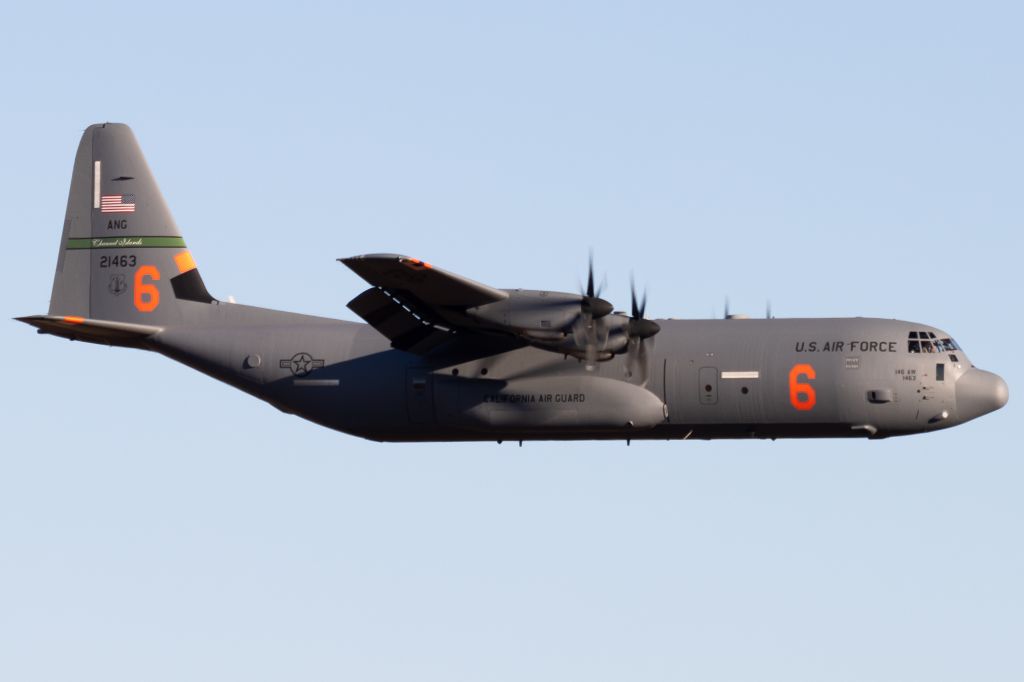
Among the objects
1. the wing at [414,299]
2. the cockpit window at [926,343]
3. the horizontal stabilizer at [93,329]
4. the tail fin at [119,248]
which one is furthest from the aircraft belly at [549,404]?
the horizontal stabilizer at [93,329]

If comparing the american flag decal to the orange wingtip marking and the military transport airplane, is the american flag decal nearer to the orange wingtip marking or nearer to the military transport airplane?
the orange wingtip marking

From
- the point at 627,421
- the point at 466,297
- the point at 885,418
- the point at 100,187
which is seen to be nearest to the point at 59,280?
the point at 100,187

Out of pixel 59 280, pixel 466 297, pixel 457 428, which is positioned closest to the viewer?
pixel 466 297

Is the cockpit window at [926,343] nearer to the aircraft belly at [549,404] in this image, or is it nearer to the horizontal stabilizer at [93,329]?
the aircraft belly at [549,404]

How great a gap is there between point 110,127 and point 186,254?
3200 millimetres

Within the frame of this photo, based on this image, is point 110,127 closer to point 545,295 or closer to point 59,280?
point 59,280

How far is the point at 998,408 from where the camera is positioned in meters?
28.5

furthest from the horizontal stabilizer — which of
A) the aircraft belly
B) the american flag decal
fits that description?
the aircraft belly

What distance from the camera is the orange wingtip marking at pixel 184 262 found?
3253 centimetres

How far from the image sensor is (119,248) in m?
32.6

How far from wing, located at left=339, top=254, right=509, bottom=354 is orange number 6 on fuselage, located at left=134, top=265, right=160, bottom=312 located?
232 inches

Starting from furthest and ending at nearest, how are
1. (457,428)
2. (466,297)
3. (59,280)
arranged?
(59,280), (457,428), (466,297)

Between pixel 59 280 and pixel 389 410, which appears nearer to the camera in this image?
pixel 389 410

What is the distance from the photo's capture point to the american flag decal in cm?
3281
